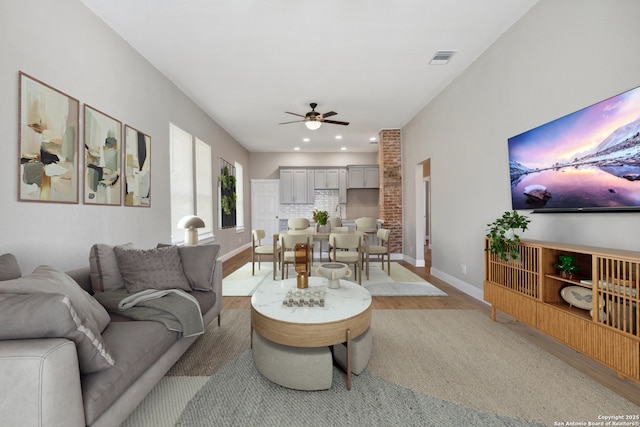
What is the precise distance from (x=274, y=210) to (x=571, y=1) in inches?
306

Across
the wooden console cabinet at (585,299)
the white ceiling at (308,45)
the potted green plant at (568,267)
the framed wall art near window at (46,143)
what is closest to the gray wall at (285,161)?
the white ceiling at (308,45)

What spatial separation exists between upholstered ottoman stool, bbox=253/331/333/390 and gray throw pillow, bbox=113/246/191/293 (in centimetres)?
108

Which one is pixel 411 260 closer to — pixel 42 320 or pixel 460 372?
pixel 460 372

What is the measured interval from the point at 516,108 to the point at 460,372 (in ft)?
8.42

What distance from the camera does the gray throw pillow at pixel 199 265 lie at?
245cm

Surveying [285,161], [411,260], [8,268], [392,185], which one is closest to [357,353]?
[8,268]

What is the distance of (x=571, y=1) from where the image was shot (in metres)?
2.29

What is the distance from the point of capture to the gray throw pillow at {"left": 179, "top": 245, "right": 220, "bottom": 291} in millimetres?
2449

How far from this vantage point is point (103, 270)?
2129 millimetres

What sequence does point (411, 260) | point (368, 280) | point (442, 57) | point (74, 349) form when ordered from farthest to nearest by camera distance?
1. point (411, 260)
2. point (368, 280)
3. point (442, 57)
4. point (74, 349)

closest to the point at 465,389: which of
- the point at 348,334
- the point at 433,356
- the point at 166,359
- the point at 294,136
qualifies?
the point at 433,356

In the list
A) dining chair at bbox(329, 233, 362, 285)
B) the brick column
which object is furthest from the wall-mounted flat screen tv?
the brick column

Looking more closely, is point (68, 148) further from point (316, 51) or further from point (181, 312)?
point (316, 51)

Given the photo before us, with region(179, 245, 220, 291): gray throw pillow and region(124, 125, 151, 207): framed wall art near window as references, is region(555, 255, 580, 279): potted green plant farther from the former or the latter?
region(124, 125, 151, 207): framed wall art near window
